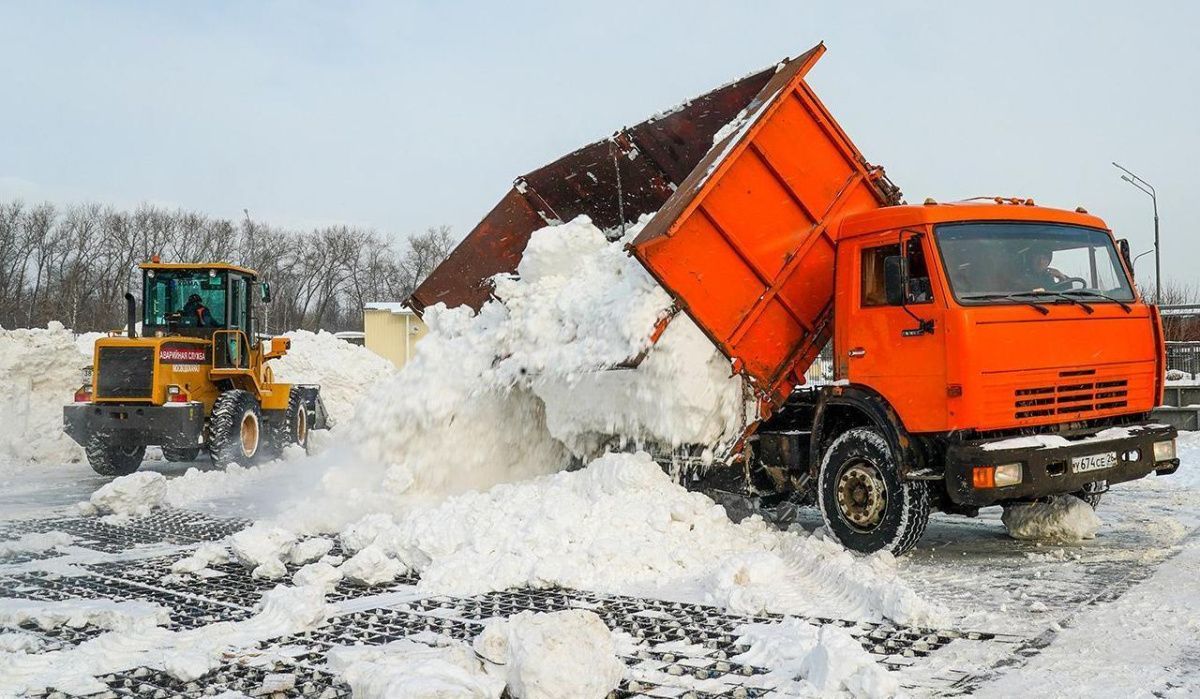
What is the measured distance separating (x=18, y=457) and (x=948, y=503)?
45.9 ft

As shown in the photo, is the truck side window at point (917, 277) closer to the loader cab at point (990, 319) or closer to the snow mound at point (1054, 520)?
the loader cab at point (990, 319)

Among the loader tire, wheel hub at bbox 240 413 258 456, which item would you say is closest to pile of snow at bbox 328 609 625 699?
the loader tire

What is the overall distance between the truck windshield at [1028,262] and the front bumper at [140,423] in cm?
970

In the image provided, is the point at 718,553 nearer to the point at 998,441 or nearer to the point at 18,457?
the point at 998,441

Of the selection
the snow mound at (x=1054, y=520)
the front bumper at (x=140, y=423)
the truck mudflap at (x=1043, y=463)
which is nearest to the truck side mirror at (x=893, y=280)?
the truck mudflap at (x=1043, y=463)

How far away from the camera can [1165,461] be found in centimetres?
688

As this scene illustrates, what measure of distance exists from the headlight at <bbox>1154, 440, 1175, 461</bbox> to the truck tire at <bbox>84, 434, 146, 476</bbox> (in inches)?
461

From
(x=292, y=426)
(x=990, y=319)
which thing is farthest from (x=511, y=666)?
(x=292, y=426)

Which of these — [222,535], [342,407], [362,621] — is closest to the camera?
[362,621]

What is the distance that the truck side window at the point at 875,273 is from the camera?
271 inches

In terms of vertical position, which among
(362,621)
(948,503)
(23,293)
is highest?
(23,293)

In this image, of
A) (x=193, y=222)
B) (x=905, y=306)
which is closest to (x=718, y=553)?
(x=905, y=306)

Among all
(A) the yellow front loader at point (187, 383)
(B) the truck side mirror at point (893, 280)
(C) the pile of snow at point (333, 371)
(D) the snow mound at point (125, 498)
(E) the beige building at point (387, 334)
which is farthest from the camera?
(E) the beige building at point (387, 334)

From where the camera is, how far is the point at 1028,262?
6.79 metres
